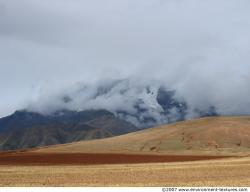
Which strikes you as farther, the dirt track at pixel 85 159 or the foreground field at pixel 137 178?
the dirt track at pixel 85 159

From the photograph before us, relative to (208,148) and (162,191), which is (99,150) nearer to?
(208,148)

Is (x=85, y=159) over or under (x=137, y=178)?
under

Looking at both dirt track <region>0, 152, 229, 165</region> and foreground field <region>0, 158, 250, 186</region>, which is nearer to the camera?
foreground field <region>0, 158, 250, 186</region>

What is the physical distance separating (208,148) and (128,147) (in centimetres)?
3237

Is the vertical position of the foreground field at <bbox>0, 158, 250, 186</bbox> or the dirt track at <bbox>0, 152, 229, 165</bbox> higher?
the foreground field at <bbox>0, 158, 250, 186</bbox>

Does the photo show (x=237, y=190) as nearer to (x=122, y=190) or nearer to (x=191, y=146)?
(x=122, y=190)

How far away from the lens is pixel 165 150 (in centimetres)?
18738

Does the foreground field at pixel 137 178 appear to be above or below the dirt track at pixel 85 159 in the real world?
above

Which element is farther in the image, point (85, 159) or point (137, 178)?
point (85, 159)

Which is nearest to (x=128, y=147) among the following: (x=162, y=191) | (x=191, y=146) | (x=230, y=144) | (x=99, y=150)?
(x=99, y=150)

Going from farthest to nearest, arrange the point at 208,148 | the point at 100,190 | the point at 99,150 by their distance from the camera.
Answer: the point at 99,150, the point at 208,148, the point at 100,190

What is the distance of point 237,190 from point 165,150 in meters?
160

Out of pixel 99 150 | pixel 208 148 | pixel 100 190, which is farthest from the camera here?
pixel 99 150

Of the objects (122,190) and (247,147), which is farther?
(247,147)
